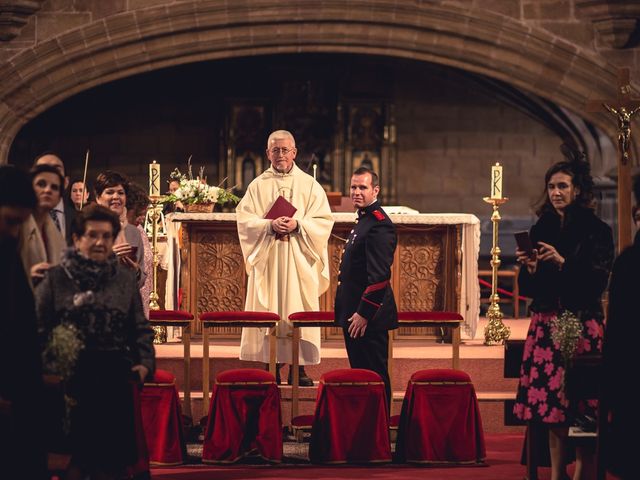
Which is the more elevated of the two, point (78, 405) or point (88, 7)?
point (88, 7)

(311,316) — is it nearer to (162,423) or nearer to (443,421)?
(443,421)

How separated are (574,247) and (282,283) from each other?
2.41 meters

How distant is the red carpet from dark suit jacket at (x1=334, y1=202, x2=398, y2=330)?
744 millimetres

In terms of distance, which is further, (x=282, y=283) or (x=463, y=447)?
(x=282, y=283)

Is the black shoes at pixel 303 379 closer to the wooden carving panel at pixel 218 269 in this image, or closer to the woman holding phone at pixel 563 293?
the wooden carving panel at pixel 218 269

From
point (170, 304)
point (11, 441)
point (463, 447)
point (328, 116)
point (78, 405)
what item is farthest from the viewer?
point (328, 116)

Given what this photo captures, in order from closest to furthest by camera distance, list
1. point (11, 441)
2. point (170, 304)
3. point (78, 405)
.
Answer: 1. point (11, 441)
2. point (78, 405)
3. point (170, 304)

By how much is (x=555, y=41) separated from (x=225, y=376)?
537cm

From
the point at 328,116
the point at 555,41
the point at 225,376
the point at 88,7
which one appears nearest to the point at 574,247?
the point at 225,376

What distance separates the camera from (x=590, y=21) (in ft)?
33.8

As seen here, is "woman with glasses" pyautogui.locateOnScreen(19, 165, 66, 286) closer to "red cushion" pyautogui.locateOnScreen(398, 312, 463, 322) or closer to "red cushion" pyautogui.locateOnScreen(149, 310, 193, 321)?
"red cushion" pyautogui.locateOnScreen(149, 310, 193, 321)

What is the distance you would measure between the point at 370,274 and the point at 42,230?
200 centimetres

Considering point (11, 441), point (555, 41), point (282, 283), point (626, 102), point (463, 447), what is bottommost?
point (463, 447)

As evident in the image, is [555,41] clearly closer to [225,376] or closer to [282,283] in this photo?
[282,283]
